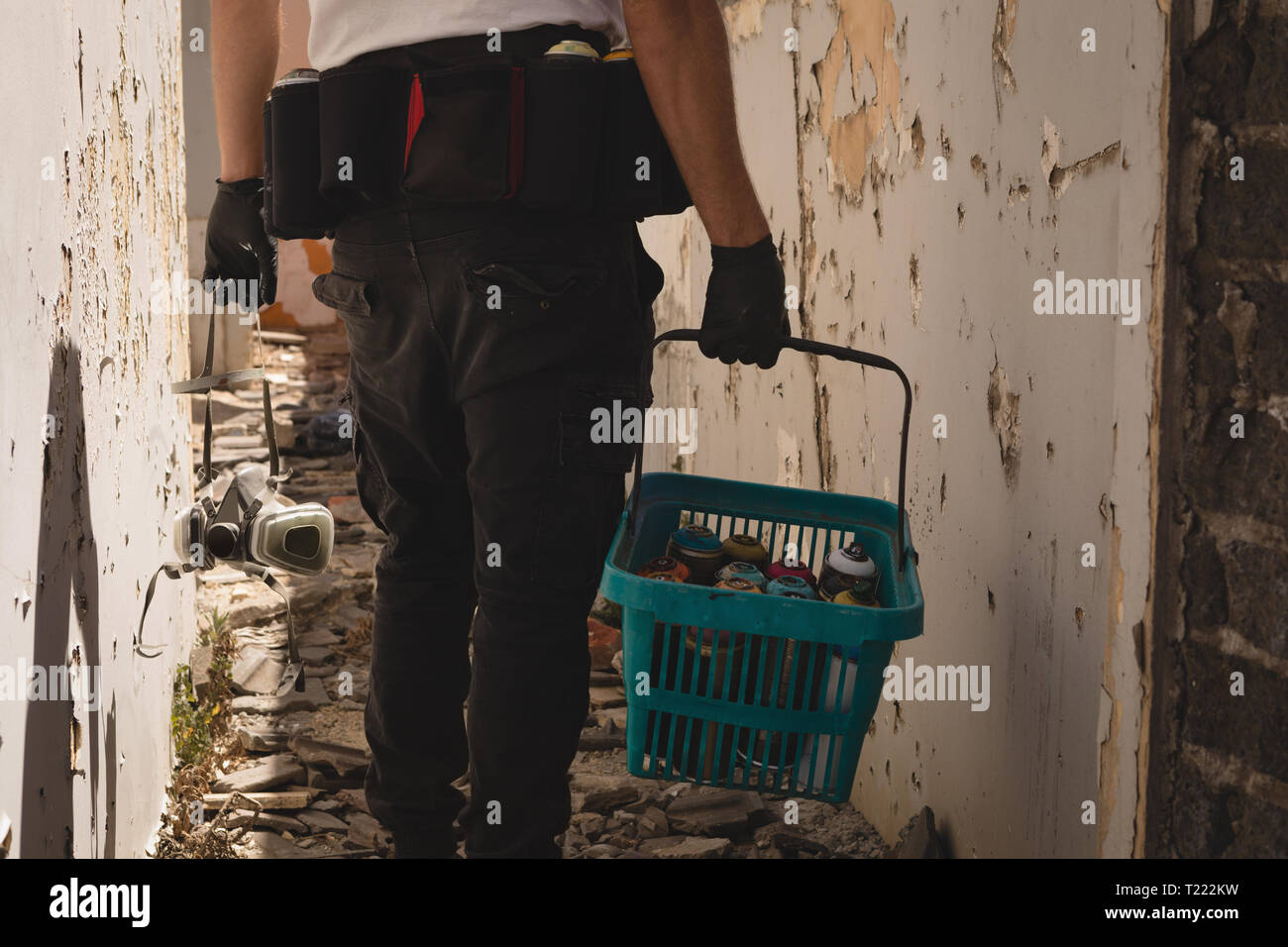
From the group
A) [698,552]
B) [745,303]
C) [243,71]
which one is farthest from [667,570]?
[243,71]

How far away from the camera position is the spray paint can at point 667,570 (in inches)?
69.3

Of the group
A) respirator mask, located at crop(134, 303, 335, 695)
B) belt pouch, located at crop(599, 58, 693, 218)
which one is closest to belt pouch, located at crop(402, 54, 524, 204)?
belt pouch, located at crop(599, 58, 693, 218)

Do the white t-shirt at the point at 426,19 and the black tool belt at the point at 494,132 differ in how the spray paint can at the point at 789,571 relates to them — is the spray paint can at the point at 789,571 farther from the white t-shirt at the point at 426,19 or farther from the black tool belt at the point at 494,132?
the white t-shirt at the point at 426,19

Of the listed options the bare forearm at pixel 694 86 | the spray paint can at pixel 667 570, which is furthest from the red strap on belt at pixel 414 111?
the spray paint can at pixel 667 570

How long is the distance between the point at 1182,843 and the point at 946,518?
729mm

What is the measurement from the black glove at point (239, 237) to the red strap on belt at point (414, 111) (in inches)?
18.7

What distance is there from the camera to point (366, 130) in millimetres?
1477

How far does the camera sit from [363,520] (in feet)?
15.4

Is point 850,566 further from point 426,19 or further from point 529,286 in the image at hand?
point 426,19

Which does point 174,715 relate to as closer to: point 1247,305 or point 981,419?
point 981,419

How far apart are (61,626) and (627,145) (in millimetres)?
927

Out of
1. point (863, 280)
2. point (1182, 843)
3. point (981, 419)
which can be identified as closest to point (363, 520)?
point (863, 280)

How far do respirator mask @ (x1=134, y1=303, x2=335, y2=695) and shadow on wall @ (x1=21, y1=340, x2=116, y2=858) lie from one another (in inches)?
10.2

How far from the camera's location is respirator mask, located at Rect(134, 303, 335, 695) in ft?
6.27
